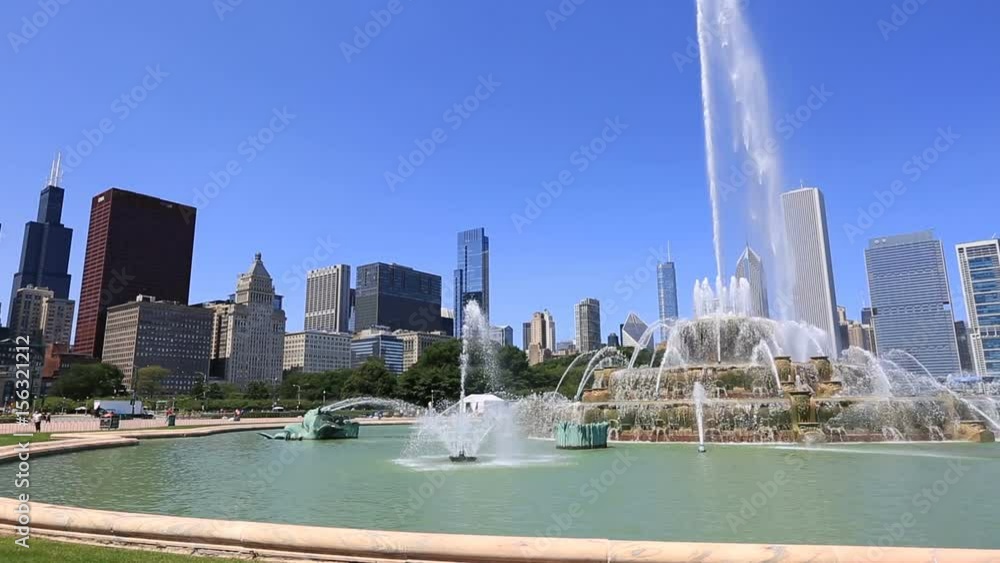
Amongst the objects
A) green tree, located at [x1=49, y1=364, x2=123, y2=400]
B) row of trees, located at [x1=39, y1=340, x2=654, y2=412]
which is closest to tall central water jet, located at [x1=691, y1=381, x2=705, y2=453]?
row of trees, located at [x1=39, y1=340, x2=654, y2=412]

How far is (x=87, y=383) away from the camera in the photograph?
435 feet

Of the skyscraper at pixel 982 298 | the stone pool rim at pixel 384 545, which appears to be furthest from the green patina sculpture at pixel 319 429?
the skyscraper at pixel 982 298

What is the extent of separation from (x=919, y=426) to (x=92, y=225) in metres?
218

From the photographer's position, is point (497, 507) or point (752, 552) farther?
point (497, 507)

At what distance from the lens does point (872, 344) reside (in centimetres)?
19775

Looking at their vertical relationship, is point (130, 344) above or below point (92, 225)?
below

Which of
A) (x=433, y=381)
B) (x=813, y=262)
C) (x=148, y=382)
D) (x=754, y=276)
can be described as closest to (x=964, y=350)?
(x=813, y=262)

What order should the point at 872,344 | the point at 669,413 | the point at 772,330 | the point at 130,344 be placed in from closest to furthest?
1. the point at 669,413
2. the point at 772,330
3. the point at 130,344
4. the point at 872,344

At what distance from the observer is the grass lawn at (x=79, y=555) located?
23.5 ft

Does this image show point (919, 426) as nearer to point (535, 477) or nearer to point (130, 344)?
point (535, 477)

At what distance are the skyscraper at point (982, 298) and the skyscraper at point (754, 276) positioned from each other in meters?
137

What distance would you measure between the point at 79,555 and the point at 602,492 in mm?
9138

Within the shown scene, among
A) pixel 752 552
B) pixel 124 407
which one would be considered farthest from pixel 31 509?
pixel 124 407

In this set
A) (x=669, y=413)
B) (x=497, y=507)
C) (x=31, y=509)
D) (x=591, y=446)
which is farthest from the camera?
(x=669, y=413)
